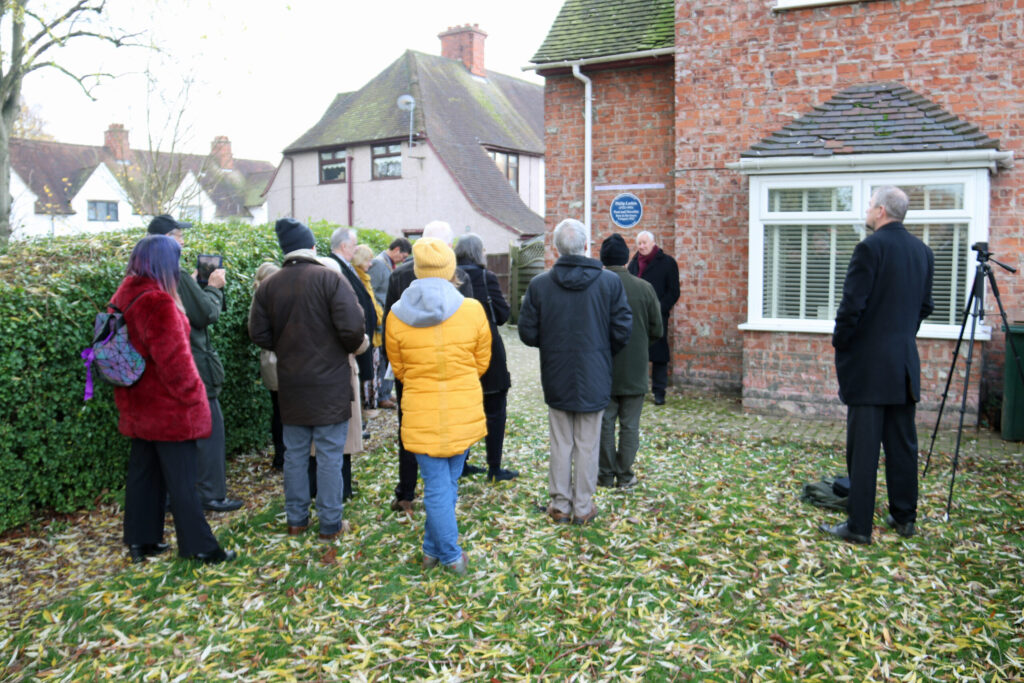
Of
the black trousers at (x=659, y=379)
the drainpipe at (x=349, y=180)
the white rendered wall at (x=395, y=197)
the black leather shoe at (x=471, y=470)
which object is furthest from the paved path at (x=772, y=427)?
the drainpipe at (x=349, y=180)

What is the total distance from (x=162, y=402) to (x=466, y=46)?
30831mm

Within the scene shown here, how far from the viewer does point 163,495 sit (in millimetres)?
4914

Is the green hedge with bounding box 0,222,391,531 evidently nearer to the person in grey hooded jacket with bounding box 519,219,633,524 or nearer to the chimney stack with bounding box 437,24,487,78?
the person in grey hooded jacket with bounding box 519,219,633,524

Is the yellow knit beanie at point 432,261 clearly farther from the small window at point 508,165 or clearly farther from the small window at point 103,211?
the small window at point 103,211

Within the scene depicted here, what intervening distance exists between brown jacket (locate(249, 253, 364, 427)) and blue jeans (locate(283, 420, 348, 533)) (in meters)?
0.12

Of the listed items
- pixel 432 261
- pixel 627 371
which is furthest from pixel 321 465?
pixel 627 371

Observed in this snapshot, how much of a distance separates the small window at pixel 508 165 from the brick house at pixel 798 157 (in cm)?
1798

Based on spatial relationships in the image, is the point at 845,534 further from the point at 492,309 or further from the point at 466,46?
the point at 466,46

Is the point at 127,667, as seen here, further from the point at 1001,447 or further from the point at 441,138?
the point at 441,138

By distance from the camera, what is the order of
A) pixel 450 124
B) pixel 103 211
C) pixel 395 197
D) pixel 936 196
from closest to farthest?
pixel 936 196, pixel 395 197, pixel 450 124, pixel 103 211

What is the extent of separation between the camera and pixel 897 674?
12.0ft

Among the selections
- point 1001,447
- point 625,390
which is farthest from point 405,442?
point 1001,447

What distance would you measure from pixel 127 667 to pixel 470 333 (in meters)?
2.37

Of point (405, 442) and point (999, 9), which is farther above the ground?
point (999, 9)
